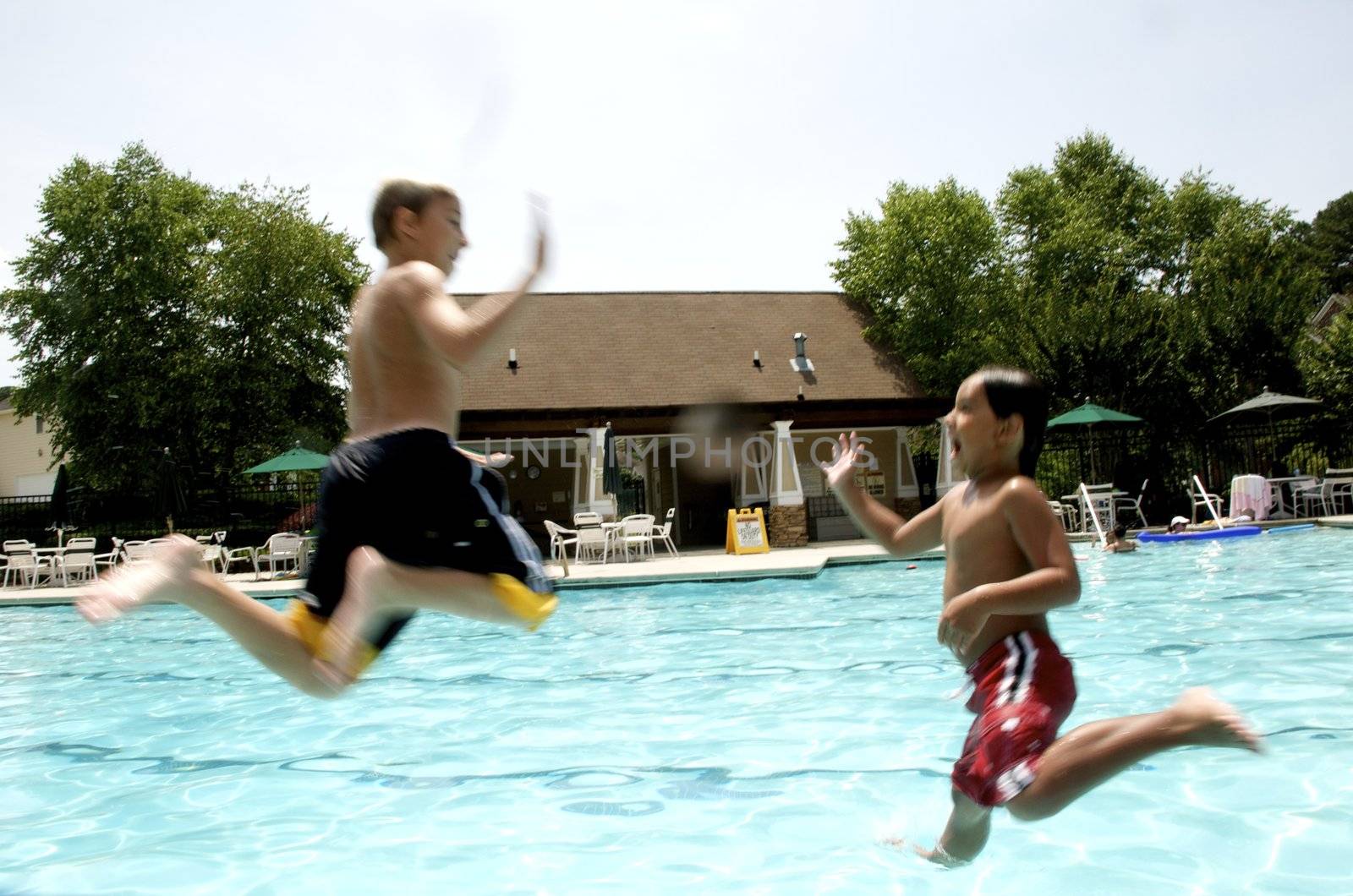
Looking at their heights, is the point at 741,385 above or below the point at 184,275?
below

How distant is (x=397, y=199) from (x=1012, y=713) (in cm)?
179

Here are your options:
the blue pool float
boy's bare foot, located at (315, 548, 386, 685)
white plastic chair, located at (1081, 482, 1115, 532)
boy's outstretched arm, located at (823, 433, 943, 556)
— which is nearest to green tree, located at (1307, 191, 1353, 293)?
white plastic chair, located at (1081, 482, 1115, 532)

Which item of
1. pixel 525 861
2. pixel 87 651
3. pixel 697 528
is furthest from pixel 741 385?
pixel 525 861

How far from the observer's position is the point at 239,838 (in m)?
4.07

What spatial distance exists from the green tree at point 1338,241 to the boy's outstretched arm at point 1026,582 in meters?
60.2

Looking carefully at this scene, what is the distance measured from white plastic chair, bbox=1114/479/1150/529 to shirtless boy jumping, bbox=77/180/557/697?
1746cm

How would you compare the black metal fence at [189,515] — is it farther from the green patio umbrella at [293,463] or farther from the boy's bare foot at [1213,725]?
the boy's bare foot at [1213,725]

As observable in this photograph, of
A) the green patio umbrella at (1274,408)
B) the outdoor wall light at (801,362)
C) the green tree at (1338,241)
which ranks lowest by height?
the green patio umbrella at (1274,408)

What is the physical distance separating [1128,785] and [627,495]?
23.6 m

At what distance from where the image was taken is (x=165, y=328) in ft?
92.2

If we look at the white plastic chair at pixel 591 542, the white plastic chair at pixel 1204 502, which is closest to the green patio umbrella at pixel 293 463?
the white plastic chair at pixel 591 542

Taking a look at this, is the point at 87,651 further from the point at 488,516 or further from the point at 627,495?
the point at 627,495

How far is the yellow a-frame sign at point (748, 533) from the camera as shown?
17.5m

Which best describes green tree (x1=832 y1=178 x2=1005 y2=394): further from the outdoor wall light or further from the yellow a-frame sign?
the yellow a-frame sign
